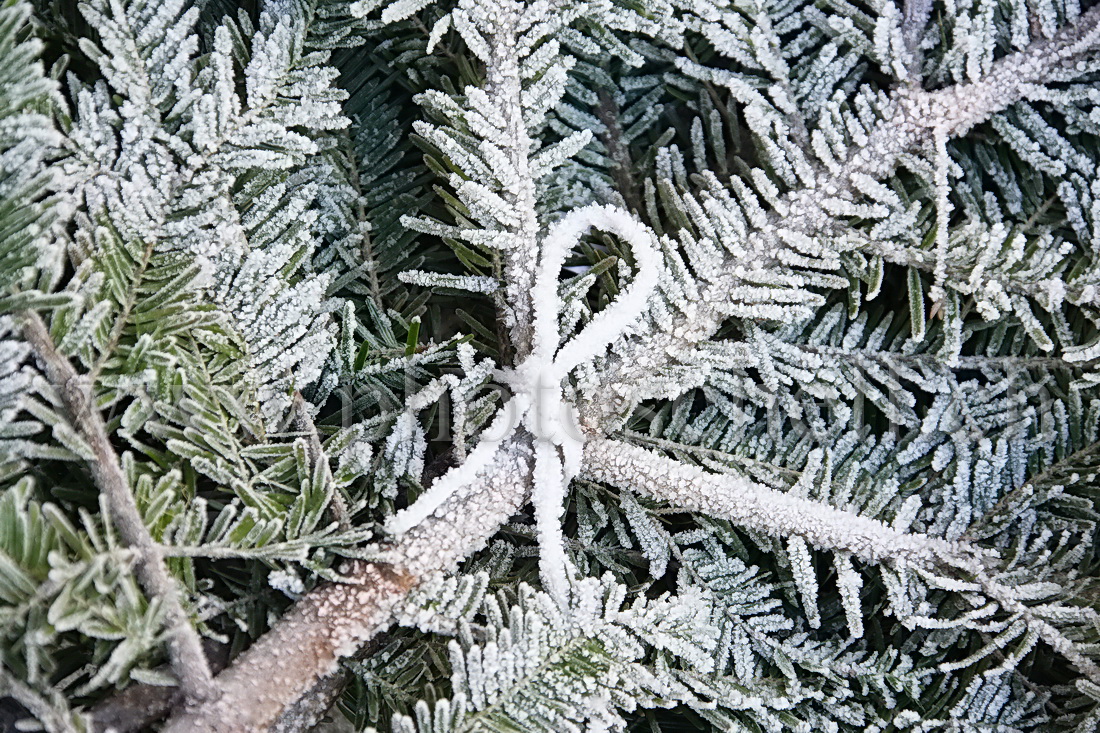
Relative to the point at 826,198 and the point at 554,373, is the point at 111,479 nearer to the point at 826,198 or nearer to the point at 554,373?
the point at 554,373

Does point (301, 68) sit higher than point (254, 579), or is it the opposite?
point (301, 68)

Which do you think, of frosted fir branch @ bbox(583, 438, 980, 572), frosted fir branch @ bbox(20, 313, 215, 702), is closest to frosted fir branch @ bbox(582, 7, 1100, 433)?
frosted fir branch @ bbox(583, 438, 980, 572)

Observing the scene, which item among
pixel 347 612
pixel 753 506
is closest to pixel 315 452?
pixel 347 612

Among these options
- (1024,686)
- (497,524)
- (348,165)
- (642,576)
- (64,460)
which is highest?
(348,165)

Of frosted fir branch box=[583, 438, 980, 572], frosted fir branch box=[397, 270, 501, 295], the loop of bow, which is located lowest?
frosted fir branch box=[583, 438, 980, 572]

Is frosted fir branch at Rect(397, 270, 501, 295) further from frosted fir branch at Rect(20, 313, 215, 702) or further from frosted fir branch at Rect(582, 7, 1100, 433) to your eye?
frosted fir branch at Rect(20, 313, 215, 702)

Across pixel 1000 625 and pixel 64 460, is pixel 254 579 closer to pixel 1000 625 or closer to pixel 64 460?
pixel 64 460

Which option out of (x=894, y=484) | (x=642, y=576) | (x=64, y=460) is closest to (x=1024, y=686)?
(x=894, y=484)

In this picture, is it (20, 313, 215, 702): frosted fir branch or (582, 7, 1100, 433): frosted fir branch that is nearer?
(20, 313, 215, 702): frosted fir branch
